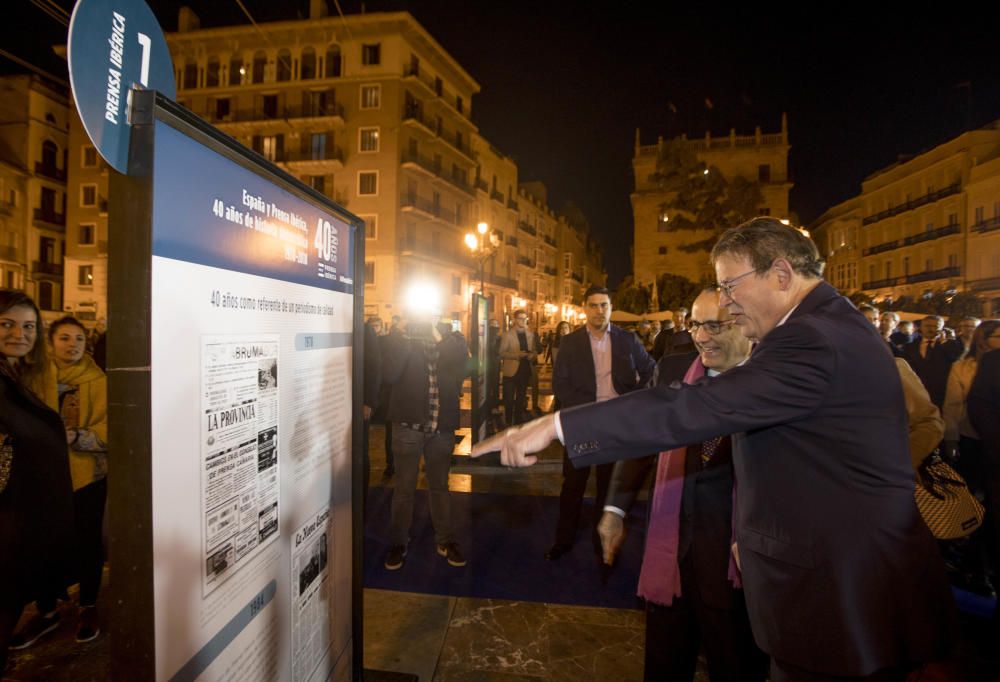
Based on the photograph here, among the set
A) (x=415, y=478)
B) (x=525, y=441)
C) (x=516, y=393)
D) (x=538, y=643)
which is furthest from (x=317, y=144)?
(x=525, y=441)

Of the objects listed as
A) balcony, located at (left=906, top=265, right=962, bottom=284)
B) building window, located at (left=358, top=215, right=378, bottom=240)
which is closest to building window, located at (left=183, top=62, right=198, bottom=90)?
building window, located at (left=358, top=215, right=378, bottom=240)

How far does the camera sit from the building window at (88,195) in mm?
34531

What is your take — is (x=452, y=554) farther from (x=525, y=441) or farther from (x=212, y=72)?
(x=212, y=72)

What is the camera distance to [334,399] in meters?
2.08

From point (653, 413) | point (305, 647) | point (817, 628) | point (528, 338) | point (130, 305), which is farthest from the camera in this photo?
point (528, 338)

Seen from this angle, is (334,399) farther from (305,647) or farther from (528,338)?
(528,338)

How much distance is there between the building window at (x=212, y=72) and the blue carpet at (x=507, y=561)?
3790 cm

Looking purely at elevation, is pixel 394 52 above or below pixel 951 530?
above

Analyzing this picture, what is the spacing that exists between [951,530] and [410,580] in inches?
143

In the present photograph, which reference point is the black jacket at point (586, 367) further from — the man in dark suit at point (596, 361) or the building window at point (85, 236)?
the building window at point (85, 236)

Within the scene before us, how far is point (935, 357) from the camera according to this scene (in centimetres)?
621

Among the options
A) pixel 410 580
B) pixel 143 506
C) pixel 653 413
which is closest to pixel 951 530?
pixel 653 413

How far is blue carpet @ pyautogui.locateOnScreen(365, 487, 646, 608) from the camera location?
12.7 ft

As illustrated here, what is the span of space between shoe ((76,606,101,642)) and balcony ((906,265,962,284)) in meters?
51.0
